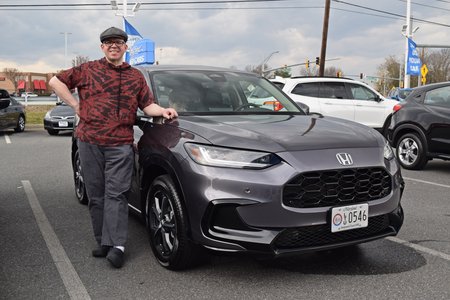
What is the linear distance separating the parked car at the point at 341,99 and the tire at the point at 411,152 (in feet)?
12.9

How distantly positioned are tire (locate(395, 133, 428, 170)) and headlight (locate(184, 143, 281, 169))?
6051 mm

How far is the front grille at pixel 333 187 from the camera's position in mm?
3078

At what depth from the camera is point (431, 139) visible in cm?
811

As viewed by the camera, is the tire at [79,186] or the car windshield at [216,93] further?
the tire at [79,186]

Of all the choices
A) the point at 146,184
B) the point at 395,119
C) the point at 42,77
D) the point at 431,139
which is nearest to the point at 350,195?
the point at 146,184

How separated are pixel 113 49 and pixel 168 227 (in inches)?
56.1

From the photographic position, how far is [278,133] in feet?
11.1

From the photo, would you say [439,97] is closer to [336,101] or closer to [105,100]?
[336,101]

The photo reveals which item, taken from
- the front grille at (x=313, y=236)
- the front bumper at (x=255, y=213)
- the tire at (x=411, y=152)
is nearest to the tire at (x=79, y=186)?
the front bumper at (x=255, y=213)

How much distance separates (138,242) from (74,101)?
139 cm

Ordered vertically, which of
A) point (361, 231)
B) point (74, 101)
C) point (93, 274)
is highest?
point (74, 101)

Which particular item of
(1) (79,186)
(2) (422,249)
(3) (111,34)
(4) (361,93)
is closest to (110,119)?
(3) (111,34)

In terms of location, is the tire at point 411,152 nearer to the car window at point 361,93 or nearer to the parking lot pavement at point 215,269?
the parking lot pavement at point 215,269

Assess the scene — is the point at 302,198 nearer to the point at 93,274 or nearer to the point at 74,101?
the point at 93,274
